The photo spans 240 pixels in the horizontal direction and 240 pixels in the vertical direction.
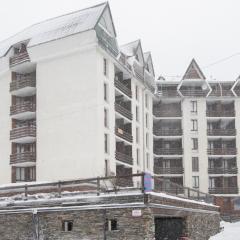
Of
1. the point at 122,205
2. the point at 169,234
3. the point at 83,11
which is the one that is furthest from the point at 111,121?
the point at 122,205

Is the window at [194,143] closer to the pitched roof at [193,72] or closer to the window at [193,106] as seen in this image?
the window at [193,106]

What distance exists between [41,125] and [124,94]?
10647 millimetres

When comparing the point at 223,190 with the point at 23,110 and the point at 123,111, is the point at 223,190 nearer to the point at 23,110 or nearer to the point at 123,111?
the point at 123,111

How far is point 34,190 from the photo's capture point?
41.8 metres

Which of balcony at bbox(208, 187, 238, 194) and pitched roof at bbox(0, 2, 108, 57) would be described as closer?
pitched roof at bbox(0, 2, 108, 57)

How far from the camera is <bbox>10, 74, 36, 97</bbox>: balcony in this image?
54031 mm

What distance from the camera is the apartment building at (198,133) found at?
7444 centimetres

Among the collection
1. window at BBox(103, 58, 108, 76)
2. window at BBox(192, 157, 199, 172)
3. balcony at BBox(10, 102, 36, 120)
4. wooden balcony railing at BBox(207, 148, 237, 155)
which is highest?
window at BBox(103, 58, 108, 76)

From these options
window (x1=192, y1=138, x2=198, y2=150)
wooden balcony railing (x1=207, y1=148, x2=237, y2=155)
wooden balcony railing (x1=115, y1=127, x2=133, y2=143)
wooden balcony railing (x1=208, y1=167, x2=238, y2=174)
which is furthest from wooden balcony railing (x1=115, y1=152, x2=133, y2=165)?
wooden balcony railing (x1=207, y1=148, x2=237, y2=155)

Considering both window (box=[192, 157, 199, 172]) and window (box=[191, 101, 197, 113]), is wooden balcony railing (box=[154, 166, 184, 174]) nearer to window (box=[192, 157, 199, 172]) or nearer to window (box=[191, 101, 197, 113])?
window (box=[192, 157, 199, 172])

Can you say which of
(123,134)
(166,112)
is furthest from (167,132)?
(123,134)

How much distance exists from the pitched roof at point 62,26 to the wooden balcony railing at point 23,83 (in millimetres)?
3477

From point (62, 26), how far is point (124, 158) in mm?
15116

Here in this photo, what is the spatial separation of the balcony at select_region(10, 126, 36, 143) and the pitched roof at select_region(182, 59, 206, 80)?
31.6 m
